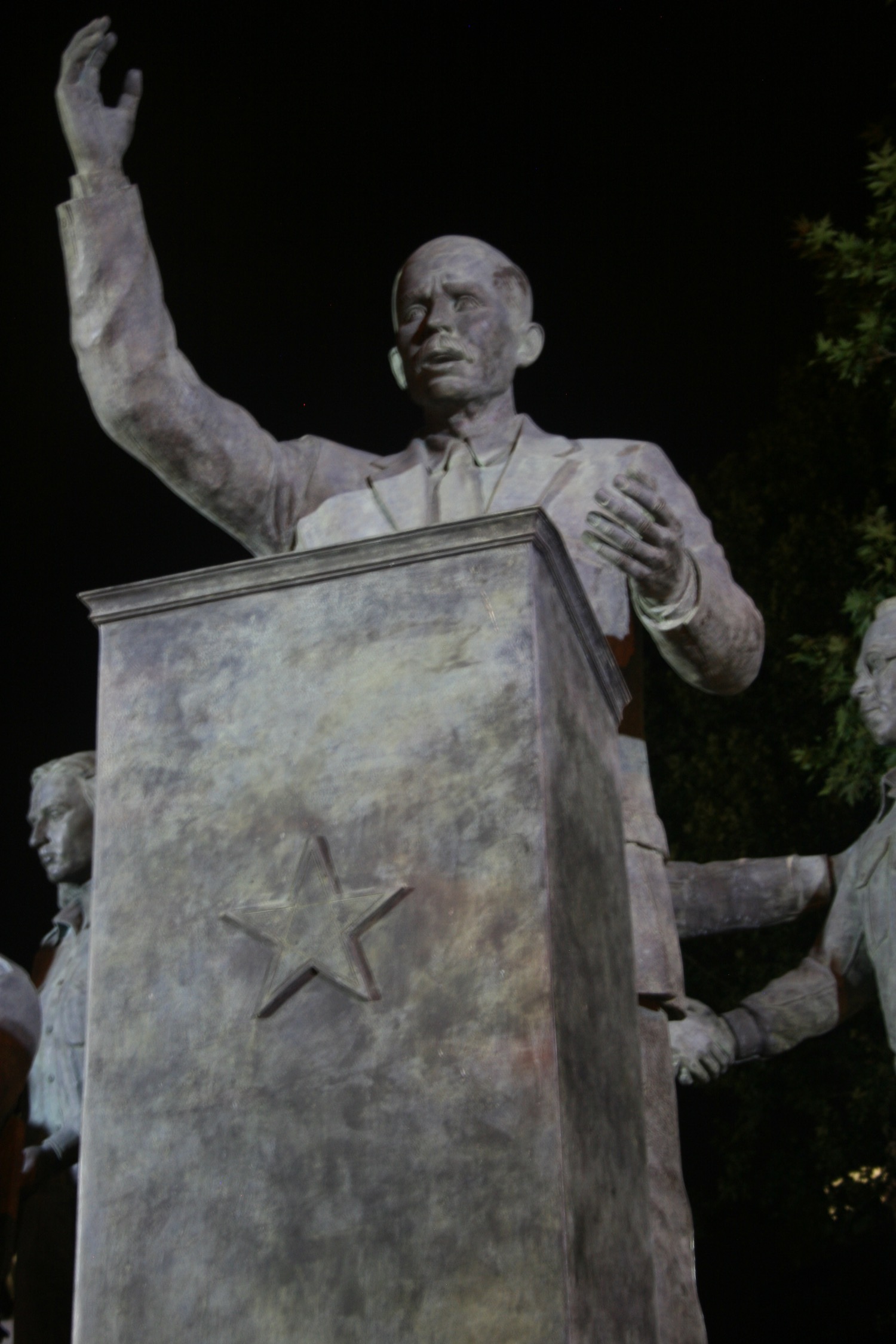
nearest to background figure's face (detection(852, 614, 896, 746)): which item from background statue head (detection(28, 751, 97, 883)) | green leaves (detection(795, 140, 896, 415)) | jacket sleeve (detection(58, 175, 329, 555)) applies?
jacket sleeve (detection(58, 175, 329, 555))

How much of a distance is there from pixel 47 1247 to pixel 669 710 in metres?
10.3

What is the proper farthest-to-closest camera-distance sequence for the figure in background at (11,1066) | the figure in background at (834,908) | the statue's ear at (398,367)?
1. the figure in background at (834,908)
2. the statue's ear at (398,367)
3. the figure in background at (11,1066)

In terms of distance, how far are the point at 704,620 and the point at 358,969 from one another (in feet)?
5.59

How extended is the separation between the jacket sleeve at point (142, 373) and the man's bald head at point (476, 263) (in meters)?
0.66

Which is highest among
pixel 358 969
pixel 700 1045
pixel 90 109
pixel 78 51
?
pixel 78 51

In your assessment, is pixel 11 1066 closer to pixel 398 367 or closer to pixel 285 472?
pixel 285 472

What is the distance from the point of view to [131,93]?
161 inches

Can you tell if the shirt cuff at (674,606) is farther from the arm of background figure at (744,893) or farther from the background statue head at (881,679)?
the background statue head at (881,679)

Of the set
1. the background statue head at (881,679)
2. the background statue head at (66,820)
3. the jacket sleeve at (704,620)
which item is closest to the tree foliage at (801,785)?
the background statue head at (881,679)

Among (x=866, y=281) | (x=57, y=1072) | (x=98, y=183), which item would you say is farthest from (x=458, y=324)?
(x=866, y=281)

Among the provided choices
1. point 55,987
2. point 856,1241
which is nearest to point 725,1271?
point 856,1241

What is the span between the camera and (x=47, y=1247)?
5559 mm

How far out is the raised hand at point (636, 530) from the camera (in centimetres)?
320

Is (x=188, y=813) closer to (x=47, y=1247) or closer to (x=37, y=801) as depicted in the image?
(x=47, y=1247)
